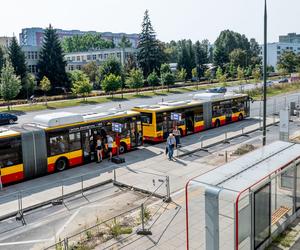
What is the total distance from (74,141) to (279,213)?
12374 mm

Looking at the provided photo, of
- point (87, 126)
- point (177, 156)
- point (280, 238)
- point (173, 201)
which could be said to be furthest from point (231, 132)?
point (280, 238)

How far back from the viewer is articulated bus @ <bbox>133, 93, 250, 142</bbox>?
2581cm

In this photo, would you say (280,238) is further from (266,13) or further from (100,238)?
(266,13)

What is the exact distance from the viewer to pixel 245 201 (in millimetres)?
9070

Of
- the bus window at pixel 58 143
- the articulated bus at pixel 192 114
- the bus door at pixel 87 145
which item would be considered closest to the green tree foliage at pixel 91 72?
the articulated bus at pixel 192 114

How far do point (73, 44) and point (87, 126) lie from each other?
6031 inches

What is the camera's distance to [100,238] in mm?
11312

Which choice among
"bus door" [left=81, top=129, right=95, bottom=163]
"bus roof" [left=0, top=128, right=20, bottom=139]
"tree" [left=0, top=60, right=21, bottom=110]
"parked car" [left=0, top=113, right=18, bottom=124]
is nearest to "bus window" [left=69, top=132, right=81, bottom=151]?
"bus door" [left=81, top=129, right=95, bottom=163]

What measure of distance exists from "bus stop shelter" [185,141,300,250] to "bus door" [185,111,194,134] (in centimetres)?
1616

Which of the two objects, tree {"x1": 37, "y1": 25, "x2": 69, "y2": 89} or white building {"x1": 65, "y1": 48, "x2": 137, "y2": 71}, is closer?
tree {"x1": 37, "y1": 25, "x2": 69, "y2": 89}

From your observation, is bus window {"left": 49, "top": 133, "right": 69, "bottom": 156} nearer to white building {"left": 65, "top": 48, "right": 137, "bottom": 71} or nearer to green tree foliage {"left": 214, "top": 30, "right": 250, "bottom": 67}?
white building {"left": 65, "top": 48, "right": 137, "bottom": 71}

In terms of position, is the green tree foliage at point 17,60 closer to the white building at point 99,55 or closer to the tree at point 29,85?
the tree at point 29,85

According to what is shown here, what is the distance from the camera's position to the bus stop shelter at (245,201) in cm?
873

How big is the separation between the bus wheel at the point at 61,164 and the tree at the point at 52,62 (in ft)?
163
